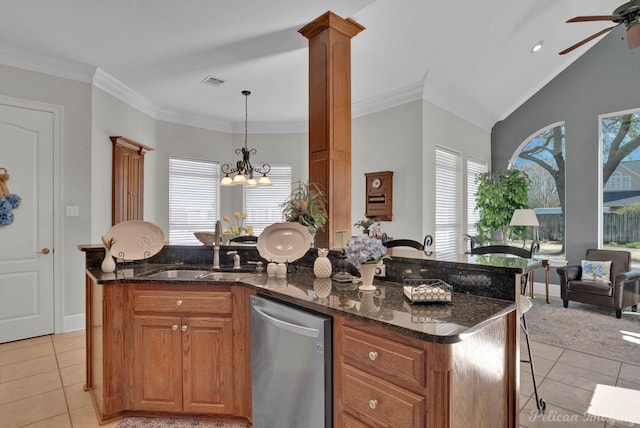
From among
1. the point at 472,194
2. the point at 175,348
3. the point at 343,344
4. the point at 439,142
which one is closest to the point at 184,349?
the point at 175,348

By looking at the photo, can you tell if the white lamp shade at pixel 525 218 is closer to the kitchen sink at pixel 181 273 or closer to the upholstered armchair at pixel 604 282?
the upholstered armchair at pixel 604 282

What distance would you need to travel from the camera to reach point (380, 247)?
74.9 inches

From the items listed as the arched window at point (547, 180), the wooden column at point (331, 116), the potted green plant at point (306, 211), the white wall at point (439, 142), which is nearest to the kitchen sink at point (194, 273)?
the potted green plant at point (306, 211)

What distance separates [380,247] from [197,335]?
48.7 inches

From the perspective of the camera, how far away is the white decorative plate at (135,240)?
257 centimetres

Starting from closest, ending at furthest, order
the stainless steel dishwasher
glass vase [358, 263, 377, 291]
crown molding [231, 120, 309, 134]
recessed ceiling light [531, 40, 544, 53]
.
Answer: the stainless steel dishwasher < glass vase [358, 263, 377, 291] < recessed ceiling light [531, 40, 544, 53] < crown molding [231, 120, 309, 134]

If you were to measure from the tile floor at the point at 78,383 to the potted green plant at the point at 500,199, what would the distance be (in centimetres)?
266

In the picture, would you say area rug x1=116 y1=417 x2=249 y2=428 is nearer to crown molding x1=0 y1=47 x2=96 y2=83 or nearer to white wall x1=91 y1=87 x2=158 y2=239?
white wall x1=91 y1=87 x2=158 y2=239

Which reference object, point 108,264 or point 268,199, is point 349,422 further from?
point 268,199

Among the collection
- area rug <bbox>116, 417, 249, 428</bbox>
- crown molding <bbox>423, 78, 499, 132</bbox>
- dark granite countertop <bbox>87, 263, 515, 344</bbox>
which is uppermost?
crown molding <bbox>423, 78, 499, 132</bbox>

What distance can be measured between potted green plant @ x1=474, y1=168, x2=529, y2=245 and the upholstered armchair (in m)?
1.15

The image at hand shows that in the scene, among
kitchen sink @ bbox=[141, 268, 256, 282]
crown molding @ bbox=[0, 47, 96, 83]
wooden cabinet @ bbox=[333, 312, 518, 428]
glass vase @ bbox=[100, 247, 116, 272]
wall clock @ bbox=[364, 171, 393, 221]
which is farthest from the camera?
wall clock @ bbox=[364, 171, 393, 221]

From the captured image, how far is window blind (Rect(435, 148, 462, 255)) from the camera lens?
5027mm

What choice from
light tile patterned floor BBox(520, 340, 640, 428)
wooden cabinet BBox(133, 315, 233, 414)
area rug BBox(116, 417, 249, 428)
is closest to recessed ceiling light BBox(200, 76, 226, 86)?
wooden cabinet BBox(133, 315, 233, 414)
